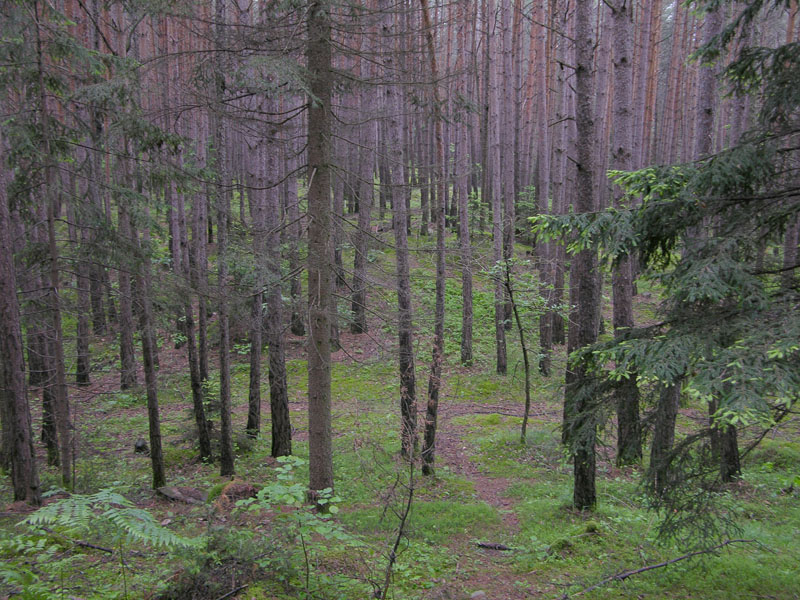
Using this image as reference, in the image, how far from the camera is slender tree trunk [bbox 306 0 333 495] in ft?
21.8

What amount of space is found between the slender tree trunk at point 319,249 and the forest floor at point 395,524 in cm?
63

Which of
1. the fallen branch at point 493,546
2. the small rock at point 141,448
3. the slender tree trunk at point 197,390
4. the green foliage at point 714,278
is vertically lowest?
the small rock at point 141,448

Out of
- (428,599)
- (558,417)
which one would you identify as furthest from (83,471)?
(558,417)

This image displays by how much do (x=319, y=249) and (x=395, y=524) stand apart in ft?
→ 14.3

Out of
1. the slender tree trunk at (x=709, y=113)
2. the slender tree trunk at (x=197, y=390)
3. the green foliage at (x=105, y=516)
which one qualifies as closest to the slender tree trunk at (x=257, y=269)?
the slender tree trunk at (x=197, y=390)

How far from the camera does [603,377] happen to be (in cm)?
564

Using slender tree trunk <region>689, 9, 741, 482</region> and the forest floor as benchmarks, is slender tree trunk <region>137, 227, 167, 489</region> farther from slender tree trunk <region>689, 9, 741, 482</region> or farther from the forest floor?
slender tree trunk <region>689, 9, 741, 482</region>

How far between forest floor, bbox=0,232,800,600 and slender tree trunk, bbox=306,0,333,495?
628 mm

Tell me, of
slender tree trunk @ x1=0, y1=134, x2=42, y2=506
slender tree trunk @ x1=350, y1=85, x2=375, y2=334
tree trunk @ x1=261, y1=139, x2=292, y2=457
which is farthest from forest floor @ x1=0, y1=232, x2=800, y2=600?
tree trunk @ x1=261, y1=139, x2=292, y2=457

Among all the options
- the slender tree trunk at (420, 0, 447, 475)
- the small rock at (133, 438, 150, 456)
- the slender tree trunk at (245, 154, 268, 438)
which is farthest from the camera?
the small rock at (133, 438, 150, 456)

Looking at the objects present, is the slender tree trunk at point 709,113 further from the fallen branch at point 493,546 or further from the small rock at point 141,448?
the small rock at point 141,448

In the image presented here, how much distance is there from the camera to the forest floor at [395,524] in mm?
4430

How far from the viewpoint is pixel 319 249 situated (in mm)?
6660

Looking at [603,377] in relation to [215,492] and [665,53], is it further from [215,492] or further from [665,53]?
[665,53]
